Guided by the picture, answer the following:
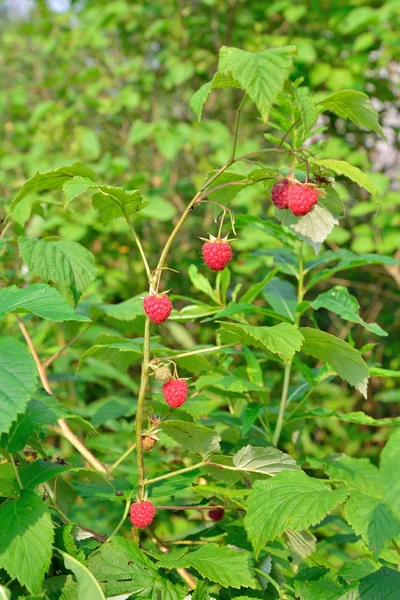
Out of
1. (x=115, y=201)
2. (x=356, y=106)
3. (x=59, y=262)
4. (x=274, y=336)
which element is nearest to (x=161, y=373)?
(x=274, y=336)

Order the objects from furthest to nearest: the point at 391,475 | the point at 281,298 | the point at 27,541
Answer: the point at 281,298 → the point at 27,541 → the point at 391,475

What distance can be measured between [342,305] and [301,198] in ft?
1.11

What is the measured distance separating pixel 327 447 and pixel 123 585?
10.9 feet

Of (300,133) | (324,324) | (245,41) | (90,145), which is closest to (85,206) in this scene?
Answer: (90,145)

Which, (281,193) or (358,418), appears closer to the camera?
(281,193)

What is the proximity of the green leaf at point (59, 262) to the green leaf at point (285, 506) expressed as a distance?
1.86ft

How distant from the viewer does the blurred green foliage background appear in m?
3.48

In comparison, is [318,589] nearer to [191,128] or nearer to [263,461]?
[263,461]

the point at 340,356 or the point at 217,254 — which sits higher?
the point at 217,254

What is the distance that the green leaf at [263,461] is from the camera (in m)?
1.02

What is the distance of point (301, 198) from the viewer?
3.36ft

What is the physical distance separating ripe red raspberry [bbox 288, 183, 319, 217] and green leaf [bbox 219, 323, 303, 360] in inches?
7.6

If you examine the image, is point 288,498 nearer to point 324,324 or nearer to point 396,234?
point 396,234

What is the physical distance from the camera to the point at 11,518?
877 millimetres
